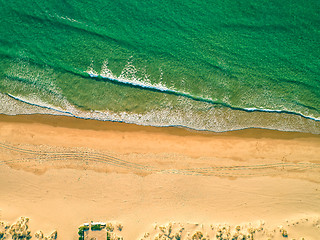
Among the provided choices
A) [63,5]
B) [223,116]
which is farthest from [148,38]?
[223,116]

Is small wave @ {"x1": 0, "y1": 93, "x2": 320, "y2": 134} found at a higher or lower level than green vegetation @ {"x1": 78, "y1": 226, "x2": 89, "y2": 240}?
higher

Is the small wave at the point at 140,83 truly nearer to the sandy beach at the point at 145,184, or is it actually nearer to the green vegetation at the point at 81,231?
the sandy beach at the point at 145,184

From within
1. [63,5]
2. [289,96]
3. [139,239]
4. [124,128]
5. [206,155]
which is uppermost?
[63,5]

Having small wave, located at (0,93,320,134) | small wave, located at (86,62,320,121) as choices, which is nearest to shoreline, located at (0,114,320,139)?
small wave, located at (0,93,320,134)

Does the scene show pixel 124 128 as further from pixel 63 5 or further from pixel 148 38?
pixel 63 5

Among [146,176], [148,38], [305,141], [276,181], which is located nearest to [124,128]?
[146,176]

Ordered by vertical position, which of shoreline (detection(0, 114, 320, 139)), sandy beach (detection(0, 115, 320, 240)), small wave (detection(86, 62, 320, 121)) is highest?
small wave (detection(86, 62, 320, 121))

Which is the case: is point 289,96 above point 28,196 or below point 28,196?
above

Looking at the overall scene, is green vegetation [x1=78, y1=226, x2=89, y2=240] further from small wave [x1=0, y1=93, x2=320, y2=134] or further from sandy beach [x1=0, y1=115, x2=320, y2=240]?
small wave [x1=0, y1=93, x2=320, y2=134]
